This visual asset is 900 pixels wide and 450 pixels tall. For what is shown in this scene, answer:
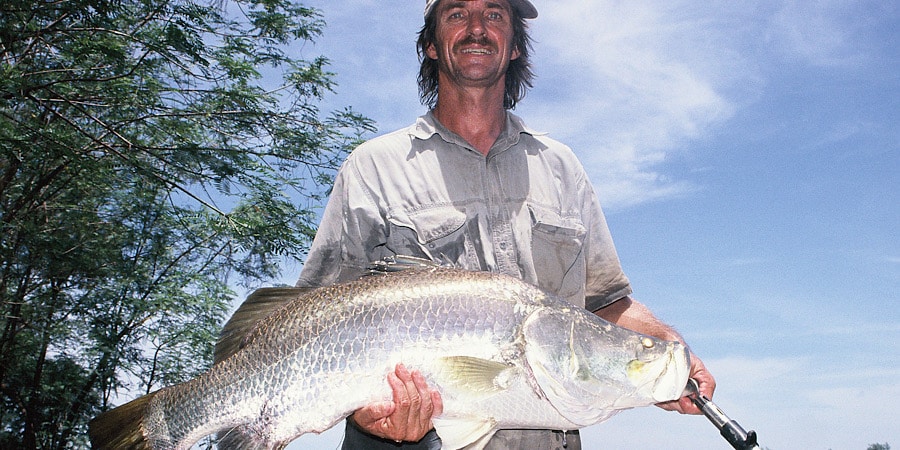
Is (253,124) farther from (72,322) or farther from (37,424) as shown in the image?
(37,424)

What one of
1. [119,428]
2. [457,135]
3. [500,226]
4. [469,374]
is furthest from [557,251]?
[119,428]

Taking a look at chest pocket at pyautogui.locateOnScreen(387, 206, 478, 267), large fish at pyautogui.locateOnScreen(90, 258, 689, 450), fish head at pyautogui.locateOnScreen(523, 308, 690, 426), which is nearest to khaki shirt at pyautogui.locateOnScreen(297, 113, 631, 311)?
chest pocket at pyautogui.locateOnScreen(387, 206, 478, 267)

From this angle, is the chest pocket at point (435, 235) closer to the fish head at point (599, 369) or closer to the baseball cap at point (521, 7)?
the fish head at point (599, 369)

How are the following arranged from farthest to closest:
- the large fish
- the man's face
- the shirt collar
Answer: the man's face, the shirt collar, the large fish

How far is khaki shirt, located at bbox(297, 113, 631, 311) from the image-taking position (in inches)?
141

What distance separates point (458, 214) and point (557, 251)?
498 mm

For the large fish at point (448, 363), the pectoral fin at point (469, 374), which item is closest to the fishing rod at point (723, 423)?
the large fish at point (448, 363)

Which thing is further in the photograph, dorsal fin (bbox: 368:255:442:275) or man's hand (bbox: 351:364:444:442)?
dorsal fin (bbox: 368:255:442:275)

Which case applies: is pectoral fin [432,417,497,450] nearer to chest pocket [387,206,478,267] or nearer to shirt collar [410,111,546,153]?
chest pocket [387,206,478,267]

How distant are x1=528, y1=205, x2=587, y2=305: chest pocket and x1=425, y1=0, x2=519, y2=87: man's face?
2.79 ft

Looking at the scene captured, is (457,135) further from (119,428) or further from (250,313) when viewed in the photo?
(119,428)

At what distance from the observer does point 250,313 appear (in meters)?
3.25

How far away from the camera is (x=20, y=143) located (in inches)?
410

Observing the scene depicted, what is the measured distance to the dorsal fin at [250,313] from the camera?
3.20 meters
